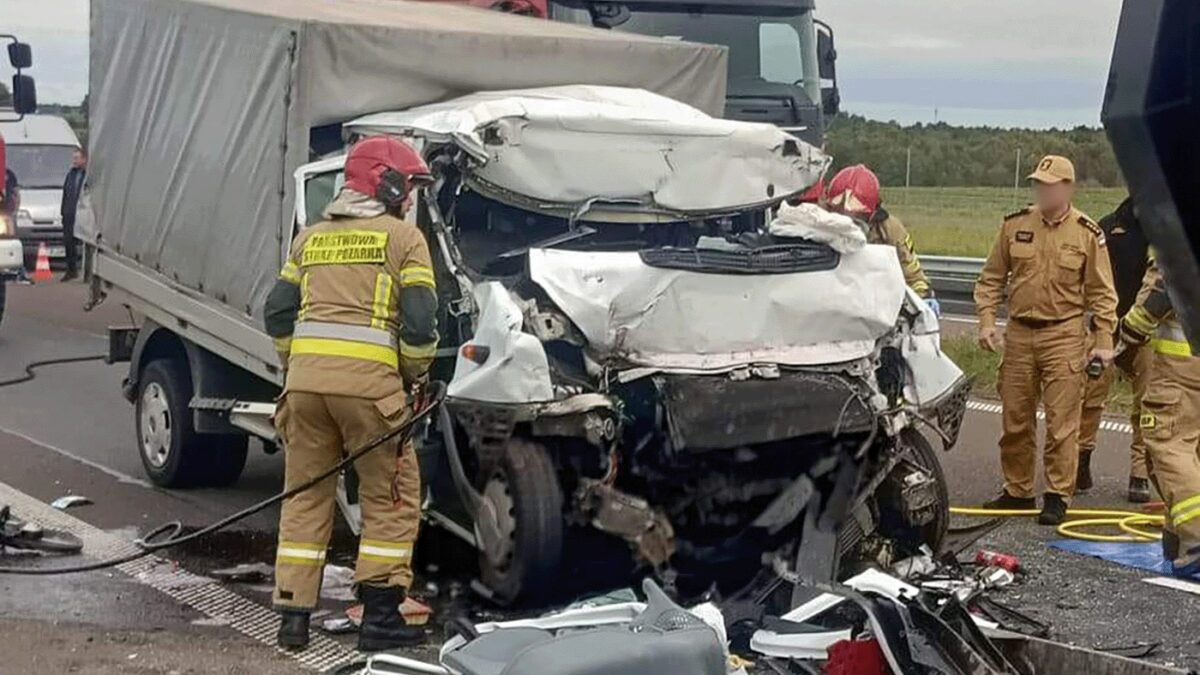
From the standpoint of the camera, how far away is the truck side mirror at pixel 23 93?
15.1m

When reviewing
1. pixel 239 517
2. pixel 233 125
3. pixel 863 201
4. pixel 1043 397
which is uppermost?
pixel 233 125

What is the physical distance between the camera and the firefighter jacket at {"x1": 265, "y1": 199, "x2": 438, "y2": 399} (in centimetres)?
600

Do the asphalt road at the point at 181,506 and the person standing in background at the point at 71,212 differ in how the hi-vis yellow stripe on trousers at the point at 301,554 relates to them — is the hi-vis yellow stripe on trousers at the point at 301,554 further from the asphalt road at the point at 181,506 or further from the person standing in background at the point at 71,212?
the person standing in background at the point at 71,212

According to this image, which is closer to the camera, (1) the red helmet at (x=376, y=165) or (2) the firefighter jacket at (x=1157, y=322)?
(1) the red helmet at (x=376, y=165)

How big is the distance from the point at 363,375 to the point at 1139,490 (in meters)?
4.67

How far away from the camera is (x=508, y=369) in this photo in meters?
6.05

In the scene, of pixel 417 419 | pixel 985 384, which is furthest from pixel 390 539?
pixel 985 384

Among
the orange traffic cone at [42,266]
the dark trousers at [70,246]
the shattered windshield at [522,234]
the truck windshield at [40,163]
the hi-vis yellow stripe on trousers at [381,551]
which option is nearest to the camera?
the hi-vis yellow stripe on trousers at [381,551]

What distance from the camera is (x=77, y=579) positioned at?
7.07 metres

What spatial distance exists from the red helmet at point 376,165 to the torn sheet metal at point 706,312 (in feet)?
1.87

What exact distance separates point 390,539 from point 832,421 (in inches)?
65.4

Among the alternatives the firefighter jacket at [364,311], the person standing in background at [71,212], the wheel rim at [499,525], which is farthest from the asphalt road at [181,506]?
the person standing in background at [71,212]

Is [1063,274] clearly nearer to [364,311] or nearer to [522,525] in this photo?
[522,525]

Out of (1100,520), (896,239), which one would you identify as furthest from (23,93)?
(1100,520)
